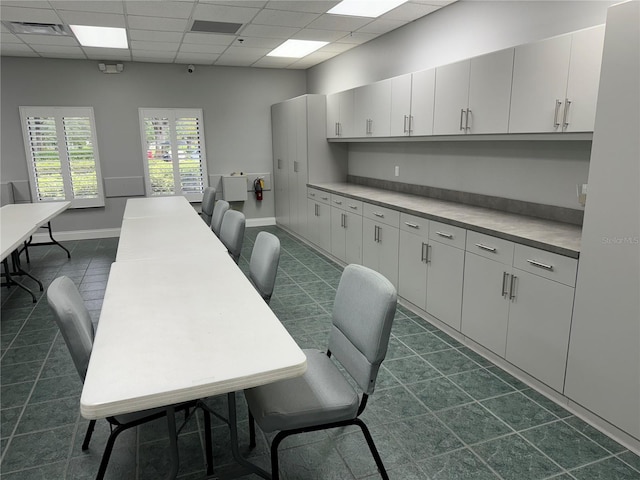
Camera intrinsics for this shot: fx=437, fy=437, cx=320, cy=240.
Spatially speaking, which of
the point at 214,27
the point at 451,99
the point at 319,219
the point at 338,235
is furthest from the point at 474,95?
the point at 214,27

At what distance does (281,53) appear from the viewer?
6234 mm

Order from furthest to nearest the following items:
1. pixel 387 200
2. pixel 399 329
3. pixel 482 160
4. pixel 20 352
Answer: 1. pixel 387 200
2. pixel 482 160
3. pixel 399 329
4. pixel 20 352

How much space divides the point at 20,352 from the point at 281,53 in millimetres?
4910

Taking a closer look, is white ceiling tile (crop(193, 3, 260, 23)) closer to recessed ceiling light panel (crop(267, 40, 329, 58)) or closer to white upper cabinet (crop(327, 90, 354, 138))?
recessed ceiling light panel (crop(267, 40, 329, 58))

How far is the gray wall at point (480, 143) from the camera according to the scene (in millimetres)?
3080

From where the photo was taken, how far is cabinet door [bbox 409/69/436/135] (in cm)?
390

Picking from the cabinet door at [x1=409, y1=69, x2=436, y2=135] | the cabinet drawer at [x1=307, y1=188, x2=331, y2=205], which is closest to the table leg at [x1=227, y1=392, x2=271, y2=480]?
the cabinet door at [x1=409, y1=69, x2=436, y2=135]

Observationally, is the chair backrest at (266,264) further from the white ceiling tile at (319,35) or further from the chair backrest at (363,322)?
the white ceiling tile at (319,35)

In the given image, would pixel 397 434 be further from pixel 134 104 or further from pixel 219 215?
pixel 134 104

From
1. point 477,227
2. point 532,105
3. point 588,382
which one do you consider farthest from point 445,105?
point 588,382

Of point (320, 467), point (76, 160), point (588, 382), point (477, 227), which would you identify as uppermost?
point (76, 160)

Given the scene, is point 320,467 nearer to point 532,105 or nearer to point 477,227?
point 477,227

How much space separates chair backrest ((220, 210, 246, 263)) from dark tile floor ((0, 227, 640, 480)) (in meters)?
0.86

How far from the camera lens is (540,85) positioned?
2859mm
